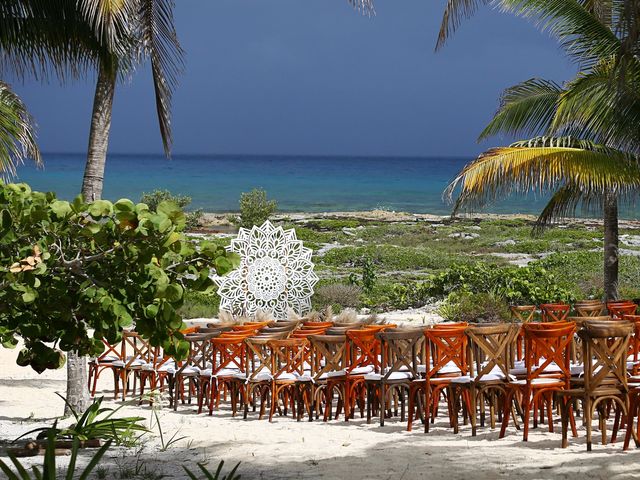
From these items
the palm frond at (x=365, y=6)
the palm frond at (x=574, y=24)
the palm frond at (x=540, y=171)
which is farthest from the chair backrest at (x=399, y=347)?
the palm frond at (x=574, y=24)

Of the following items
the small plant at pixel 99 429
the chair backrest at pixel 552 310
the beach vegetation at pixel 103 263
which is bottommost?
the small plant at pixel 99 429

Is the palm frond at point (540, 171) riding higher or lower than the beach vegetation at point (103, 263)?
higher

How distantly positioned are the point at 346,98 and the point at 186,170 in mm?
25395

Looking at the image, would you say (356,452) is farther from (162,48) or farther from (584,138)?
(584,138)

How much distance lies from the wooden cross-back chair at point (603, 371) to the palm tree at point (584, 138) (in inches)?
175

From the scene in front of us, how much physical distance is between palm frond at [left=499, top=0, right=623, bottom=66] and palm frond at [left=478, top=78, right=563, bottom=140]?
2173 mm

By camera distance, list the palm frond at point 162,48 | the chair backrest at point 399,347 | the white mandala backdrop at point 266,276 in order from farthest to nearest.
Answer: the white mandala backdrop at point 266,276
the palm frond at point 162,48
the chair backrest at point 399,347

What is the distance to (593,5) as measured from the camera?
52.9ft

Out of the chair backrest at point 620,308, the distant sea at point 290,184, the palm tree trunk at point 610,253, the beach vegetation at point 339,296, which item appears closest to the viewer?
the chair backrest at point 620,308

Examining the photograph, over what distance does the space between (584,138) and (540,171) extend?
9.54 feet

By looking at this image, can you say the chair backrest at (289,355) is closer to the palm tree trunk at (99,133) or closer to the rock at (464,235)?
the palm tree trunk at (99,133)

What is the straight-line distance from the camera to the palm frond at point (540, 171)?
1283 centimetres

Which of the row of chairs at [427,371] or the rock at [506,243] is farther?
the rock at [506,243]

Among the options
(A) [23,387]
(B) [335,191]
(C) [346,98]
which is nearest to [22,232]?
(A) [23,387]
